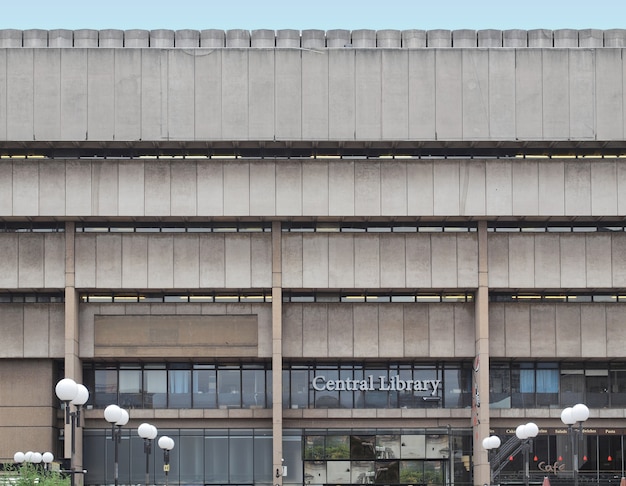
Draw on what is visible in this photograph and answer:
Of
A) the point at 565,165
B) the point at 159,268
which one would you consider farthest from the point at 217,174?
the point at 565,165

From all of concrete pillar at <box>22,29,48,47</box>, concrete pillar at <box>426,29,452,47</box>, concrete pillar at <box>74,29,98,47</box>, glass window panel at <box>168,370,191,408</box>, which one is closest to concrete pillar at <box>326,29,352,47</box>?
concrete pillar at <box>426,29,452,47</box>

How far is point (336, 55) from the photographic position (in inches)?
2189

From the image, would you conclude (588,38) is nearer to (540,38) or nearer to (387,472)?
(540,38)

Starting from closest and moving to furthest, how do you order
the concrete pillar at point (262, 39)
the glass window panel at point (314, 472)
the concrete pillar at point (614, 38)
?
the concrete pillar at point (262, 39) < the concrete pillar at point (614, 38) < the glass window panel at point (314, 472)

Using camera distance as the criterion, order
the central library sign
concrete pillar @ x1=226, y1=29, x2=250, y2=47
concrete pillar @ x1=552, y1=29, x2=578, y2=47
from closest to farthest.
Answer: concrete pillar @ x1=226, y1=29, x2=250, y2=47, concrete pillar @ x1=552, y1=29, x2=578, y2=47, the central library sign

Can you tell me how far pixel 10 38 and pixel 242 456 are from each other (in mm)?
22653

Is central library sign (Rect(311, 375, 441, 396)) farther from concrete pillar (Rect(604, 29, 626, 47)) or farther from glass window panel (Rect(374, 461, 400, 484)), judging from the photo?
concrete pillar (Rect(604, 29, 626, 47))

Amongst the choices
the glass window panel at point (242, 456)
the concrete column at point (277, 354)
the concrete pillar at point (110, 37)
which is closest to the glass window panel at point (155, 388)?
the glass window panel at point (242, 456)

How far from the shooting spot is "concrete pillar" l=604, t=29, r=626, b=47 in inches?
2249

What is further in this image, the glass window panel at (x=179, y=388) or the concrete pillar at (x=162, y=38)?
the glass window panel at (x=179, y=388)

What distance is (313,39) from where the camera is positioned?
56156 millimetres

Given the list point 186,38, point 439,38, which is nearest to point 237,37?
point 186,38

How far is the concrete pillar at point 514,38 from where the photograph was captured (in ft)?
186

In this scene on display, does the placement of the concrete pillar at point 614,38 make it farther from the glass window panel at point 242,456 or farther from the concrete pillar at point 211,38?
the glass window panel at point 242,456
